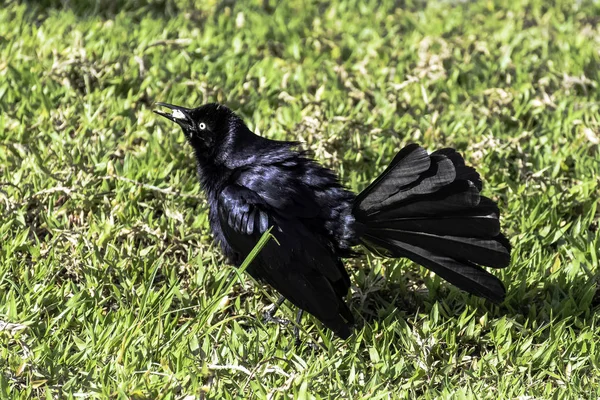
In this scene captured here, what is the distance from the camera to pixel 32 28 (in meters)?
7.00

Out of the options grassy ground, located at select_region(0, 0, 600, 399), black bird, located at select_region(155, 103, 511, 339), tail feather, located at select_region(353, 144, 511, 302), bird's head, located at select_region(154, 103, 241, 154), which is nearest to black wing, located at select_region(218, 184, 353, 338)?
black bird, located at select_region(155, 103, 511, 339)

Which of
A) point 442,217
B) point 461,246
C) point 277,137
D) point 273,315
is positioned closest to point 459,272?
point 461,246

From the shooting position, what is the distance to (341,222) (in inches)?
177

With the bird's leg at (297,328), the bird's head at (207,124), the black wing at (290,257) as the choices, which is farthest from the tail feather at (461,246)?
the bird's head at (207,124)

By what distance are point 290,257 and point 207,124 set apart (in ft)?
3.59

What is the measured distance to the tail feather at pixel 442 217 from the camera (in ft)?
13.6

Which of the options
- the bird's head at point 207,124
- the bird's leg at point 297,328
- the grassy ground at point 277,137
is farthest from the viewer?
the bird's head at point 207,124

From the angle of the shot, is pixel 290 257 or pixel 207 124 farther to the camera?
pixel 207 124

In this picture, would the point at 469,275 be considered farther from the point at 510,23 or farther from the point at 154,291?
the point at 510,23

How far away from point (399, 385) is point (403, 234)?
758 mm

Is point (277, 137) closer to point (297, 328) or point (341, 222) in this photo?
point (341, 222)

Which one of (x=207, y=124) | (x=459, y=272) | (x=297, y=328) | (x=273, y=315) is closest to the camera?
(x=459, y=272)

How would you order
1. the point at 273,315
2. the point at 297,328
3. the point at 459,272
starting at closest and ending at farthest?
the point at 459,272, the point at 297,328, the point at 273,315

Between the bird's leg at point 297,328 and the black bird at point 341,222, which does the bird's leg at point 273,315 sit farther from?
the black bird at point 341,222
